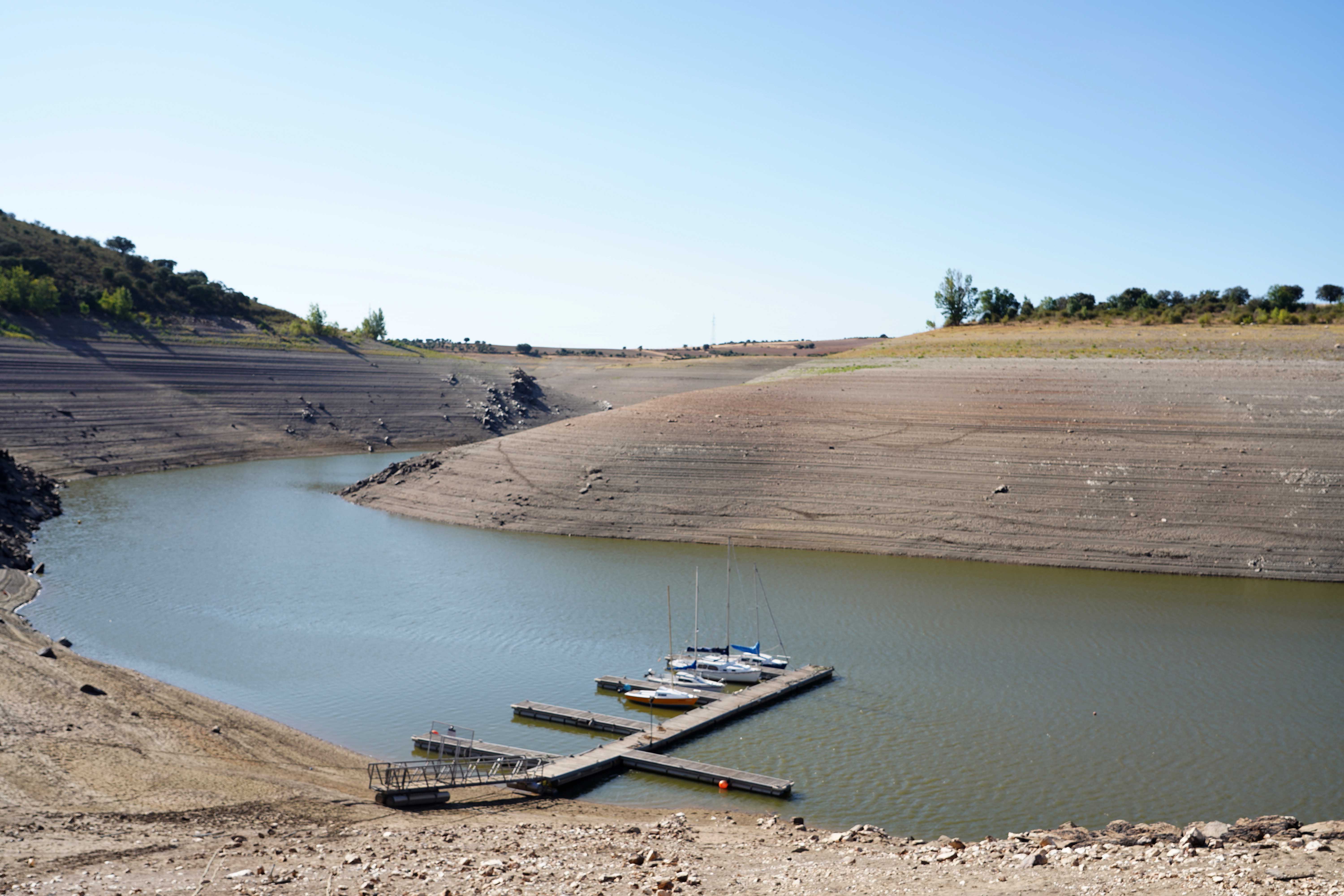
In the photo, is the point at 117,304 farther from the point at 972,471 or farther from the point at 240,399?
the point at 972,471

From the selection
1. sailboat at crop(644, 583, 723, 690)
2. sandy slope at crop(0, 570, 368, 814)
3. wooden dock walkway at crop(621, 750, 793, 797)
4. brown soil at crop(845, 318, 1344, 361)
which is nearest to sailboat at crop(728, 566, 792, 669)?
sailboat at crop(644, 583, 723, 690)

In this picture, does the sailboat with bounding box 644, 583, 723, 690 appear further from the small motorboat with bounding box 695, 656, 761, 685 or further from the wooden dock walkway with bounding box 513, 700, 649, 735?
the wooden dock walkway with bounding box 513, 700, 649, 735

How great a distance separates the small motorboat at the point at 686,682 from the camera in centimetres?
2461

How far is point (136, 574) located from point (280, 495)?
20924 mm

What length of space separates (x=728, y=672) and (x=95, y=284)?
8529 cm

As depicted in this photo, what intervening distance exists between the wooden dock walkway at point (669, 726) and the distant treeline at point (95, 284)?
70915 millimetres

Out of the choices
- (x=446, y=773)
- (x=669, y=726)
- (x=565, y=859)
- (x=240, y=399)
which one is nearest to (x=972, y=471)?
(x=669, y=726)

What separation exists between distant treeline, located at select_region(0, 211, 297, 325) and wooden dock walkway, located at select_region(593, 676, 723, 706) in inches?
2754

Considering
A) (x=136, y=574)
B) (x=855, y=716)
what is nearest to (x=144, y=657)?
(x=136, y=574)

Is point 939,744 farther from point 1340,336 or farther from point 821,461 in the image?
point 1340,336

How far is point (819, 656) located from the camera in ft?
90.0

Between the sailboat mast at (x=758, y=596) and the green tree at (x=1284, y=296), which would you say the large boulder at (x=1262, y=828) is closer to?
the sailboat mast at (x=758, y=596)

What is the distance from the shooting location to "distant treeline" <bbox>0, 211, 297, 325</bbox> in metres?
75.5

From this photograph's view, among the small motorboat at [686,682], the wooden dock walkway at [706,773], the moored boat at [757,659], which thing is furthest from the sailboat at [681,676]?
the wooden dock walkway at [706,773]
